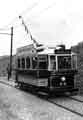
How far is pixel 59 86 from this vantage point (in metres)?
12.0

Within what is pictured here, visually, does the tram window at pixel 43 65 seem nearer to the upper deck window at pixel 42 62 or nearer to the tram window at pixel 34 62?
the upper deck window at pixel 42 62

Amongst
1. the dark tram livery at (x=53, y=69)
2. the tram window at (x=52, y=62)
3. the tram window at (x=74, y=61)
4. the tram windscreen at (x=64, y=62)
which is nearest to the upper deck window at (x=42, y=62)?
the dark tram livery at (x=53, y=69)

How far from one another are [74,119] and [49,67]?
15.4 ft

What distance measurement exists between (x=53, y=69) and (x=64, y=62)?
0.82 m

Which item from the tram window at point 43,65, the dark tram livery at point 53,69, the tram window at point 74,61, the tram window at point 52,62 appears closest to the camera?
the dark tram livery at point 53,69

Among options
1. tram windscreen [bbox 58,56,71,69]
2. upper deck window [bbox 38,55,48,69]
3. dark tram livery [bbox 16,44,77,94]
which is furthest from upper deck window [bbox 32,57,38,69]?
tram windscreen [bbox 58,56,71,69]

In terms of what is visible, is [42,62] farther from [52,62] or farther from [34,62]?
[34,62]

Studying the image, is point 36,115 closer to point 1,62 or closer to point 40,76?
Answer: point 40,76

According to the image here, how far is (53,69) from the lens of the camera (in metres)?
12.2

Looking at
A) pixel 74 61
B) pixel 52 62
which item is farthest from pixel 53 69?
pixel 74 61

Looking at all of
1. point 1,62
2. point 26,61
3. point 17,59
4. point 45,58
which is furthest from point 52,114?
point 1,62

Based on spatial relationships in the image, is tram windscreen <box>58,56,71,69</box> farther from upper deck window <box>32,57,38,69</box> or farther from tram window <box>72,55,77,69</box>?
upper deck window <box>32,57,38,69</box>

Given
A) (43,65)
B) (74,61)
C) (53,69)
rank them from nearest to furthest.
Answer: (53,69), (43,65), (74,61)

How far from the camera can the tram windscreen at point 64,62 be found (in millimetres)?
12414
